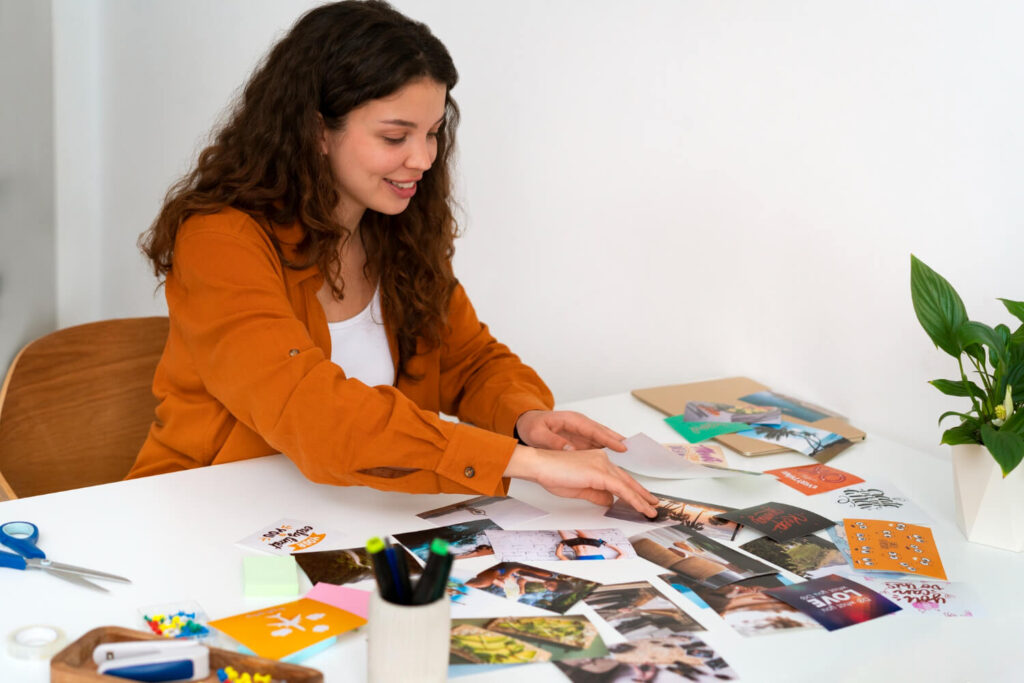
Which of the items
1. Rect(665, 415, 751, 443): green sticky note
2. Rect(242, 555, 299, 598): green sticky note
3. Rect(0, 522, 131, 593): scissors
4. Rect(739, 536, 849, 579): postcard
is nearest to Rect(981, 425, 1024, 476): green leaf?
Rect(739, 536, 849, 579): postcard

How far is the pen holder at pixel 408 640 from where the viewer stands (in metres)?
0.73

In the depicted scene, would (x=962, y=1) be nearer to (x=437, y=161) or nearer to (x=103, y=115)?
(x=437, y=161)

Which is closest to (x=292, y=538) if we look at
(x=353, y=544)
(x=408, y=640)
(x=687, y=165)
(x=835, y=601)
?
(x=353, y=544)

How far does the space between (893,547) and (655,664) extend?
1.55 feet

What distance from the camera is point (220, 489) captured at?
1251 millimetres

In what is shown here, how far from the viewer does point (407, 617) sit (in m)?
0.73

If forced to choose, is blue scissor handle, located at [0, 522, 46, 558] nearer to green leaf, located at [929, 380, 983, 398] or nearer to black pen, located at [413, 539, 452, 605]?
black pen, located at [413, 539, 452, 605]

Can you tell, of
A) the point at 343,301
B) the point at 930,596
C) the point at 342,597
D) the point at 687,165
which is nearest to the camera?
the point at 342,597

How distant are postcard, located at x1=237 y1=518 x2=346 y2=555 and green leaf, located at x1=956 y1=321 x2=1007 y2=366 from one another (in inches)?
33.5

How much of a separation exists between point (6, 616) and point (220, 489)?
1.20 ft

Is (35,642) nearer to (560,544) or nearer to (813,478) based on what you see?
(560,544)

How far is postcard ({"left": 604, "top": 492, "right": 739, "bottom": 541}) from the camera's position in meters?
1.24

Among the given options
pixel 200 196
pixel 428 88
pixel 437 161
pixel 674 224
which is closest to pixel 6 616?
pixel 200 196

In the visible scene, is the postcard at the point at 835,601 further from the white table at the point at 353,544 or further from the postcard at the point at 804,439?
the postcard at the point at 804,439
